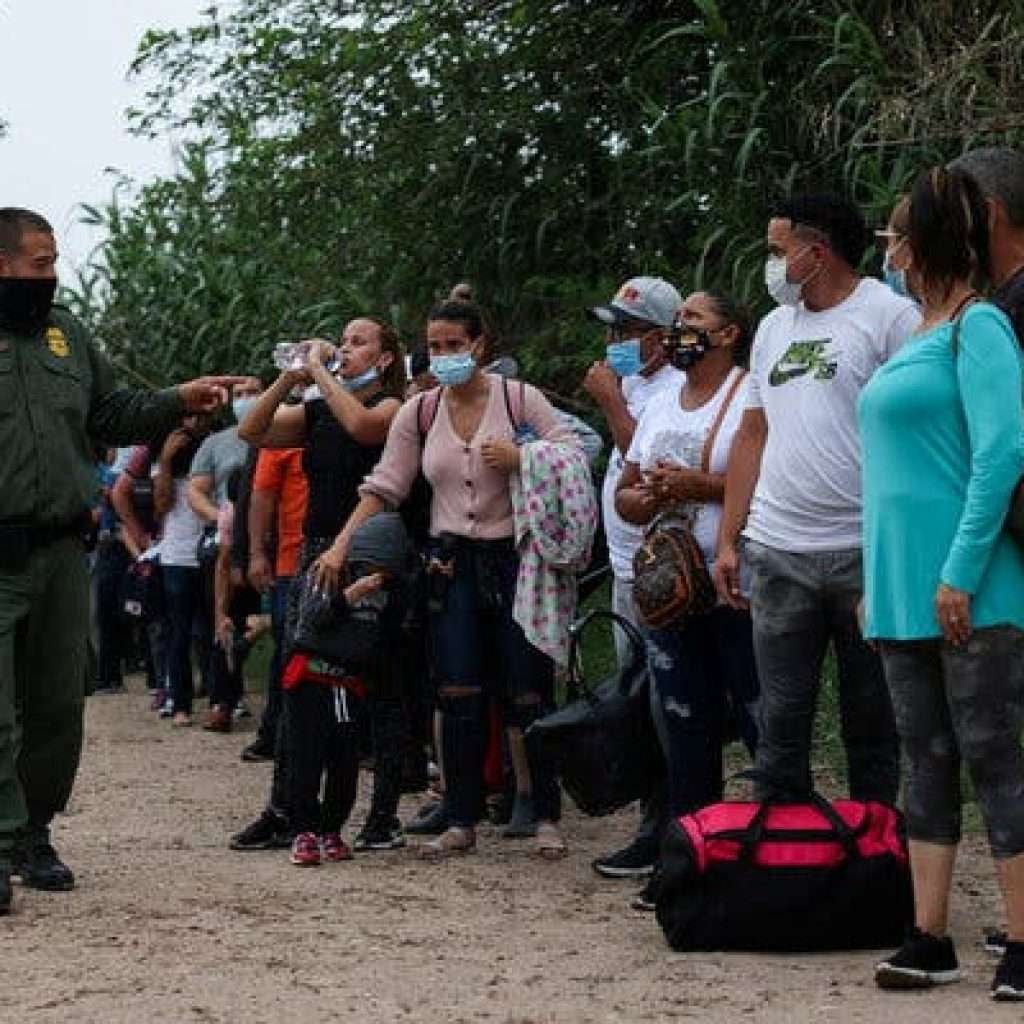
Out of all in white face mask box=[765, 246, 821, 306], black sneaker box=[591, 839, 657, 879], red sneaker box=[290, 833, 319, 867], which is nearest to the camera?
white face mask box=[765, 246, 821, 306]

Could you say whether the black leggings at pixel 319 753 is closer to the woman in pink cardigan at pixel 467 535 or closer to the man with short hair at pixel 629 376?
the woman in pink cardigan at pixel 467 535

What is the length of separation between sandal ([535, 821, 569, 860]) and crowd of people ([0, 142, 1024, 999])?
2 centimetres

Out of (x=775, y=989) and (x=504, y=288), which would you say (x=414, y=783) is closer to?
(x=775, y=989)

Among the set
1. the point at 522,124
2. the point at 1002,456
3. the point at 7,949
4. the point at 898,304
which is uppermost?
the point at 522,124

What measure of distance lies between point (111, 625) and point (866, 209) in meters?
6.68

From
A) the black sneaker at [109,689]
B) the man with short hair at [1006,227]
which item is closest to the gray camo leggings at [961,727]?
the man with short hair at [1006,227]

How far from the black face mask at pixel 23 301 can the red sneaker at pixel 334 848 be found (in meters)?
1.98

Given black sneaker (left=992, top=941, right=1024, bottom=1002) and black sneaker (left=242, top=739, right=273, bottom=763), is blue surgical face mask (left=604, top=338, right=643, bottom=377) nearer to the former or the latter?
black sneaker (left=992, top=941, right=1024, bottom=1002)

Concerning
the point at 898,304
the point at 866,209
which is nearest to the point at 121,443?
the point at 898,304

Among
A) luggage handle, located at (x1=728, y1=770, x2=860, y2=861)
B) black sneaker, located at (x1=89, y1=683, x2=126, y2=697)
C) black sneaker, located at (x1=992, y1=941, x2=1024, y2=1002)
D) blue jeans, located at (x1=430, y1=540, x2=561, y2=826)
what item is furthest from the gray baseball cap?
black sneaker, located at (x1=89, y1=683, x2=126, y2=697)

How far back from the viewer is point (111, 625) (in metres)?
17.4

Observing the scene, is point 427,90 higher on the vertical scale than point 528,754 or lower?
higher

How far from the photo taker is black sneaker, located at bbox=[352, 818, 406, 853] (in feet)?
31.2

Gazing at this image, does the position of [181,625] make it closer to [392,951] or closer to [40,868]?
[40,868]
